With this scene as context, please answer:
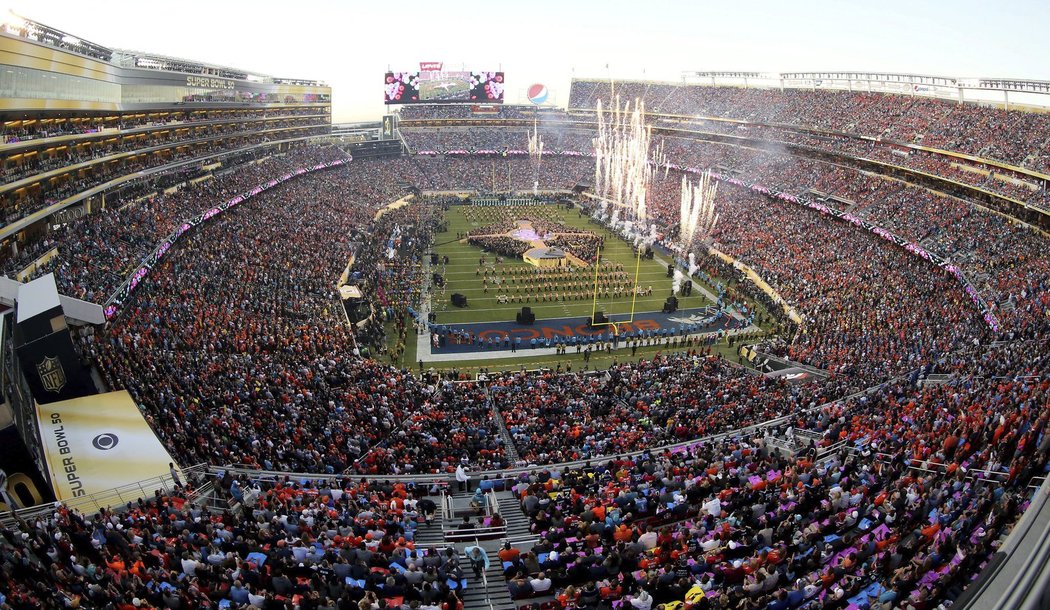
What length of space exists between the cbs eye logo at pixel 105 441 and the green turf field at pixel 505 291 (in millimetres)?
20699

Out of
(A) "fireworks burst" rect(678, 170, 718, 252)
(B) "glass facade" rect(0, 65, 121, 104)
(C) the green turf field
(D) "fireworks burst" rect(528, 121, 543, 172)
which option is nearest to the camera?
(B) "glass facade" rect(0, 65, 121, 104)

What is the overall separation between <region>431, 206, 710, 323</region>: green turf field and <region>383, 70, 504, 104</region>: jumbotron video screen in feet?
112

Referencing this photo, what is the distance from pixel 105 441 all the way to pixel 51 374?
269 cm

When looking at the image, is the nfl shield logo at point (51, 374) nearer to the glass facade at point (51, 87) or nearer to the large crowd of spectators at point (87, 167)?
the large crowd of spectators at point (87, 167)

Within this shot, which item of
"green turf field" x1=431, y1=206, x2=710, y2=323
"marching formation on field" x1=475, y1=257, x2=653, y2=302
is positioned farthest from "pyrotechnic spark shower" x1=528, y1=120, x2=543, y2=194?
"marching formation on field" x1=475, y1=257, x2=653, y2=302

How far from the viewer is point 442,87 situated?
8050 cm

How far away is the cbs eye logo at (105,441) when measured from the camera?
45.9 ft

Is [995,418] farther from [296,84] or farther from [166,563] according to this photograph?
[296,84]

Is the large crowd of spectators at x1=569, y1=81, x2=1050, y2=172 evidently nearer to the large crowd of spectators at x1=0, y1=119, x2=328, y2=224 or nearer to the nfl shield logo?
the nfl shield logo

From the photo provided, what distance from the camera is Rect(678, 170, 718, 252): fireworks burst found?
48.8 meters

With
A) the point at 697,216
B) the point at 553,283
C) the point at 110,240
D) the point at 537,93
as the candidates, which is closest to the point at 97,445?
the point at 110,240

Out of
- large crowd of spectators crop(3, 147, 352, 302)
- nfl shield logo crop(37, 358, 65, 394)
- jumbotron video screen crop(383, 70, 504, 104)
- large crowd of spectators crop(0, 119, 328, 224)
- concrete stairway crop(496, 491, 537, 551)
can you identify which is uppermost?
jumbotron video screen crop(383, 70, 504, 104)

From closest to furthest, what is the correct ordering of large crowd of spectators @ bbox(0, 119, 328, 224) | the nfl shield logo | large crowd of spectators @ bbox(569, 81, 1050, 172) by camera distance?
the nfl shield logo < large crowd of spectators @ bbox(0, 119, 328, 224) < large crowd of spectators @ bbox(569, 81, 1050, 172)

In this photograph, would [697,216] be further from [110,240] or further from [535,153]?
[110,240]
